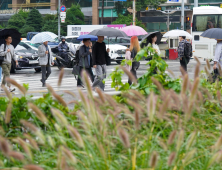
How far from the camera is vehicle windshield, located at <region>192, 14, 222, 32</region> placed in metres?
27.9

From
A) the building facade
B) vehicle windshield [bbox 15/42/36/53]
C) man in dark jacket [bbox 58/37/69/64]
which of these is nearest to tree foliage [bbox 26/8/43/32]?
the building facade

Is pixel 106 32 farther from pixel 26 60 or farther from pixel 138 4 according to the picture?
pixel 138 4

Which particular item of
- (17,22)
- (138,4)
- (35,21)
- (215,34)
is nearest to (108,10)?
(35,21)

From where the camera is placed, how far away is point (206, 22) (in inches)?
1108

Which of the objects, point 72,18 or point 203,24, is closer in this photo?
point 203,24

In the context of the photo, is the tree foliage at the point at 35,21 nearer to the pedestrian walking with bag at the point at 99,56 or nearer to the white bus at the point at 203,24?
the white bus at the point at 203,24

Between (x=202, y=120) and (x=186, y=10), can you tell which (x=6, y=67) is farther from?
(x=186, y=10)

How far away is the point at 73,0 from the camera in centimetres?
6894

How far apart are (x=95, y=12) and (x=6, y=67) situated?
5633 cm

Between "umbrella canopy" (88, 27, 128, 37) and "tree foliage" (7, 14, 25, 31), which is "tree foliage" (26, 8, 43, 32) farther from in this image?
"umbrella canopy" (88, 27, 128, 37)

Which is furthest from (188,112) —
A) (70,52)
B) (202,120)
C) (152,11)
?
(152,11)

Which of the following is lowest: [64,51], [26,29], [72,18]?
[64,51]

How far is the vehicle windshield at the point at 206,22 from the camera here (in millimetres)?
27938

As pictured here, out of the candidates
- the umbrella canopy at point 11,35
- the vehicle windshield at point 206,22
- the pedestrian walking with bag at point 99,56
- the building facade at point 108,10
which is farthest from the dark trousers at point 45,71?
the building facade at point 108,10
